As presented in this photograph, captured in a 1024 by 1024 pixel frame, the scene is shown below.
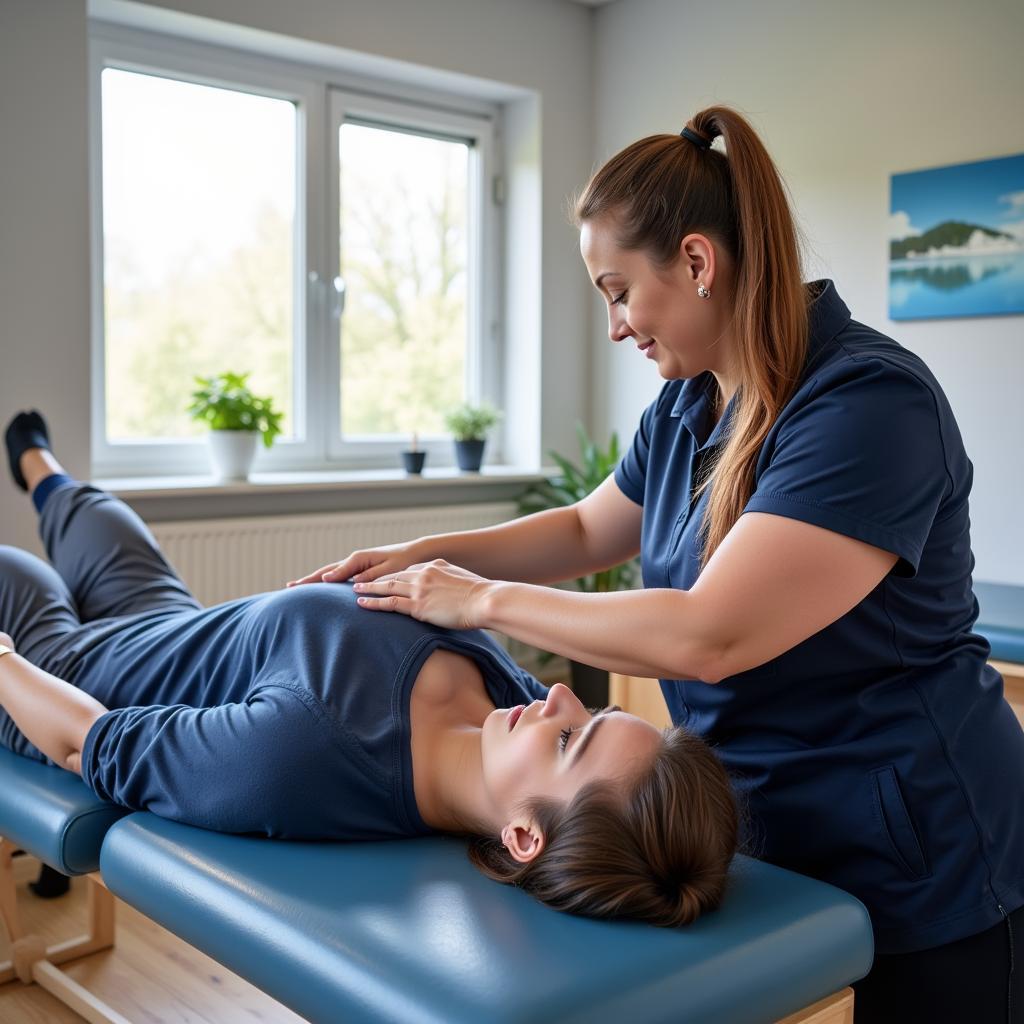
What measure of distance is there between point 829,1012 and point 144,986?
1.55 m

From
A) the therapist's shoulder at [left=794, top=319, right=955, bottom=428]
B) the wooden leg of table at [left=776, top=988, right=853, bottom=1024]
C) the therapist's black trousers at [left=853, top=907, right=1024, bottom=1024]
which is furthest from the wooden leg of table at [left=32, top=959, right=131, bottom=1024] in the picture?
the therapist's shoulder at [left=794, top=319, right=955, bottom=428]

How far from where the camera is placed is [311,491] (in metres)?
3.98

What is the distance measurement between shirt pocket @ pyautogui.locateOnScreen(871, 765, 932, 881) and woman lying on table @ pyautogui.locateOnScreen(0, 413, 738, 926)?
0.55 ft

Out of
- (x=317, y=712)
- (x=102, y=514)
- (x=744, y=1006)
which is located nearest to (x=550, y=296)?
(x=102, y=514)

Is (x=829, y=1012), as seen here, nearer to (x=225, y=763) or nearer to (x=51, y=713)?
(x=225, y=763)

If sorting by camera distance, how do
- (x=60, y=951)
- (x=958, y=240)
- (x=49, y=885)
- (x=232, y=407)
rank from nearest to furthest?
1. (x=60, y=951)
2. (x=49, y=885)
3. (x=958, y=240)
4. (x=232, y=407)

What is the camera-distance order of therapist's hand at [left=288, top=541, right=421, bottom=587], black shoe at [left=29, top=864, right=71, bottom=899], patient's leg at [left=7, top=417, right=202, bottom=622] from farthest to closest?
black shoe at [left=29, top=864, right=71, bottom=899] < patient's leg at [left=7, top=417, right=202, bottom=622] < therapist's hand at [left=288, top=541, right=421, bottom=587]

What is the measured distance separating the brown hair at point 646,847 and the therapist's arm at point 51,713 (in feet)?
2.44

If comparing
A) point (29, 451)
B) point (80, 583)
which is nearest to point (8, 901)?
point (80, 583)

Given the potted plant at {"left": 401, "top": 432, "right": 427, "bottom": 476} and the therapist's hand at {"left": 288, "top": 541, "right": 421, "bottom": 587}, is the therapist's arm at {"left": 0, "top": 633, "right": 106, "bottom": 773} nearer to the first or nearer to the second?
the therapist's hand at {"left": 288, "top": 541, "right": 421, "bottom": 587}

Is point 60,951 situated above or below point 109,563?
below

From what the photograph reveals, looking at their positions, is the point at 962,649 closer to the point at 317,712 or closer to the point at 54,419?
the point at 317,712

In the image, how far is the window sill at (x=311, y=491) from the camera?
3.59 metres

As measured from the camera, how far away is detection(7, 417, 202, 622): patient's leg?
2385 millimetres
